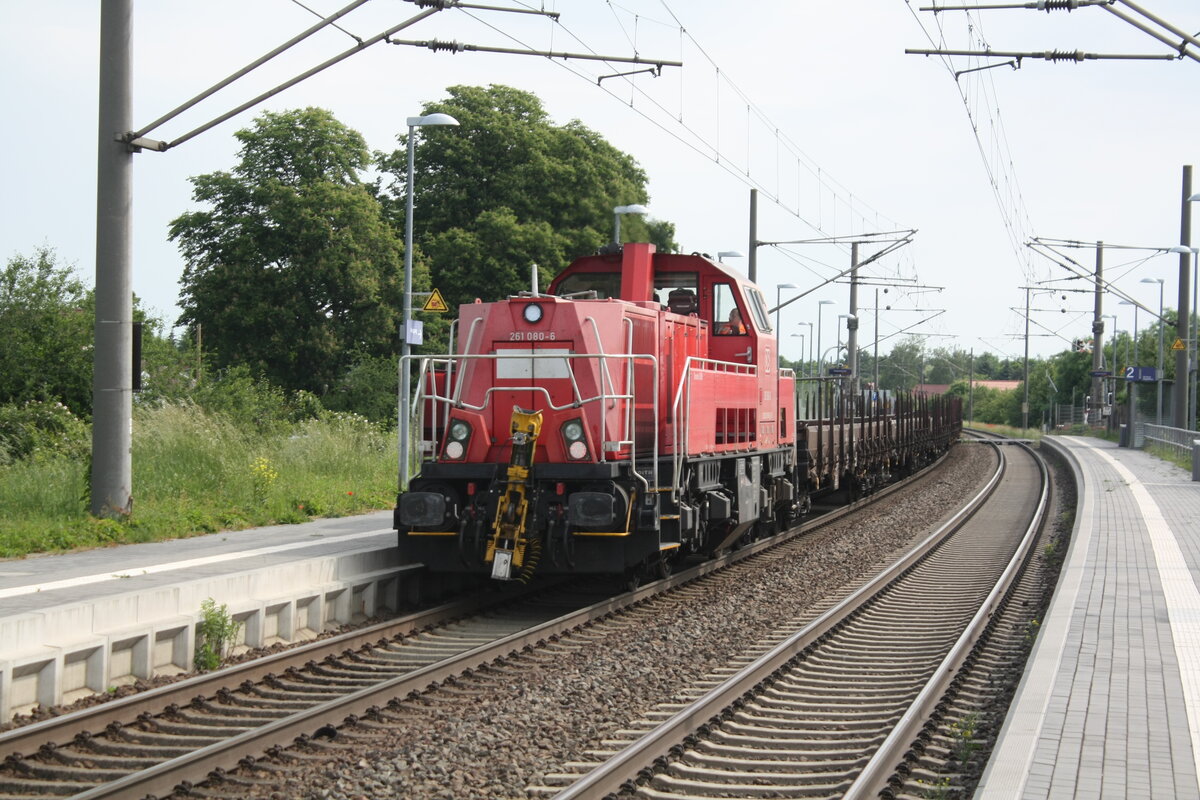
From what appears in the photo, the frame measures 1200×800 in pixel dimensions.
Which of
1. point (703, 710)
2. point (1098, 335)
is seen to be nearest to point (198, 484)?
point (703, 710)

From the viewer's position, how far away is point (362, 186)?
3872cm

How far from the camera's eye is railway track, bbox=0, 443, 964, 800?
607 centimetres

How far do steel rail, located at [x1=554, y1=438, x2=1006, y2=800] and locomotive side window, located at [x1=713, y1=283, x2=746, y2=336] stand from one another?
11.2 ft

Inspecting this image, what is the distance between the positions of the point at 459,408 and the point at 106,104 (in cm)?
526

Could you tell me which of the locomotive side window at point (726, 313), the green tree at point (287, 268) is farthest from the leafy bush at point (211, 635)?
the green tree at point (287, 268)

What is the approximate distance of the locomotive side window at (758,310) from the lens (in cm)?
1438

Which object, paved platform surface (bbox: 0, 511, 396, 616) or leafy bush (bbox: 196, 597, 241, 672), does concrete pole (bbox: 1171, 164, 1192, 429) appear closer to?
paved platform surface (bbox: 0, 511, 396, 616)

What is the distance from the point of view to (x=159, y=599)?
8445 mm

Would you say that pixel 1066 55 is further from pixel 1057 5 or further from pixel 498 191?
pixel 498 191

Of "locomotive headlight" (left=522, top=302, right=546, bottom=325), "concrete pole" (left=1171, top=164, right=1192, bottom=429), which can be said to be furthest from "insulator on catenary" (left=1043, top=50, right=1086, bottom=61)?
"concrete pole" (left=1171, top=164, right=1192, bottom=429)

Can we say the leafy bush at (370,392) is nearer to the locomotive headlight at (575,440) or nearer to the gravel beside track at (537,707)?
the gravel beside track at (537,707)

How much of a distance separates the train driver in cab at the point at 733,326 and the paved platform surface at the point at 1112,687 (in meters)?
4.60

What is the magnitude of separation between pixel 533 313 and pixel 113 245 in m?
4.82

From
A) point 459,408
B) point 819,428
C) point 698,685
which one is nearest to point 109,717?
point 698,685
